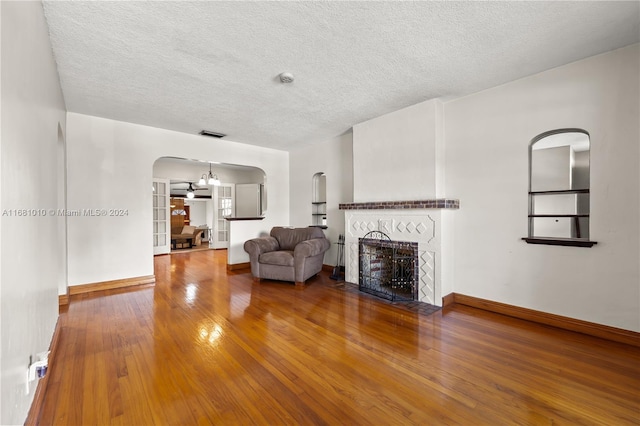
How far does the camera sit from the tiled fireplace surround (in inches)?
135

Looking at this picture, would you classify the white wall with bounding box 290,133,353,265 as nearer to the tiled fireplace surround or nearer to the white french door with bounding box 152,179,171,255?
the tiled fireplace surround

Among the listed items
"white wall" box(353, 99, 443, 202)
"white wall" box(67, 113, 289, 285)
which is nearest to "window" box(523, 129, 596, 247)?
"white wall" box(353, 99, 443, 202)

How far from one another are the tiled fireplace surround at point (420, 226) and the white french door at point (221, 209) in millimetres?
5513

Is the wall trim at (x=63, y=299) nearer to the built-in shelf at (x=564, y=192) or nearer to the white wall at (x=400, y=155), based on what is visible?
the white wall at (x=400, y=155)

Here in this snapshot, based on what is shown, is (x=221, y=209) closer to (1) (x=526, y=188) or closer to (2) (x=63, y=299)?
(2) (x=63, y=299)

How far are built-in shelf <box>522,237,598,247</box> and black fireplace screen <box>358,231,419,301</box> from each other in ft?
4.04

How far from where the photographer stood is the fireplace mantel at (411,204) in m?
3.37

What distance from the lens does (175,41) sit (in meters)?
2.33

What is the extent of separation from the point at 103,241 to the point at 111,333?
214 cm

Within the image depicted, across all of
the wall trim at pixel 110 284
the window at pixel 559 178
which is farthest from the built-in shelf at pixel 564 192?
the wall trim at pixel 110 284

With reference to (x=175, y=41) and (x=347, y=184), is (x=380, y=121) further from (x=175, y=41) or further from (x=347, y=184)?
(x=175, y=41)

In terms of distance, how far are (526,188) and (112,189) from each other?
5628 mm

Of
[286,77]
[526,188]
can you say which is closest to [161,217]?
[286,77]

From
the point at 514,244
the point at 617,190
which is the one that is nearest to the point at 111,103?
the point at 514,244
